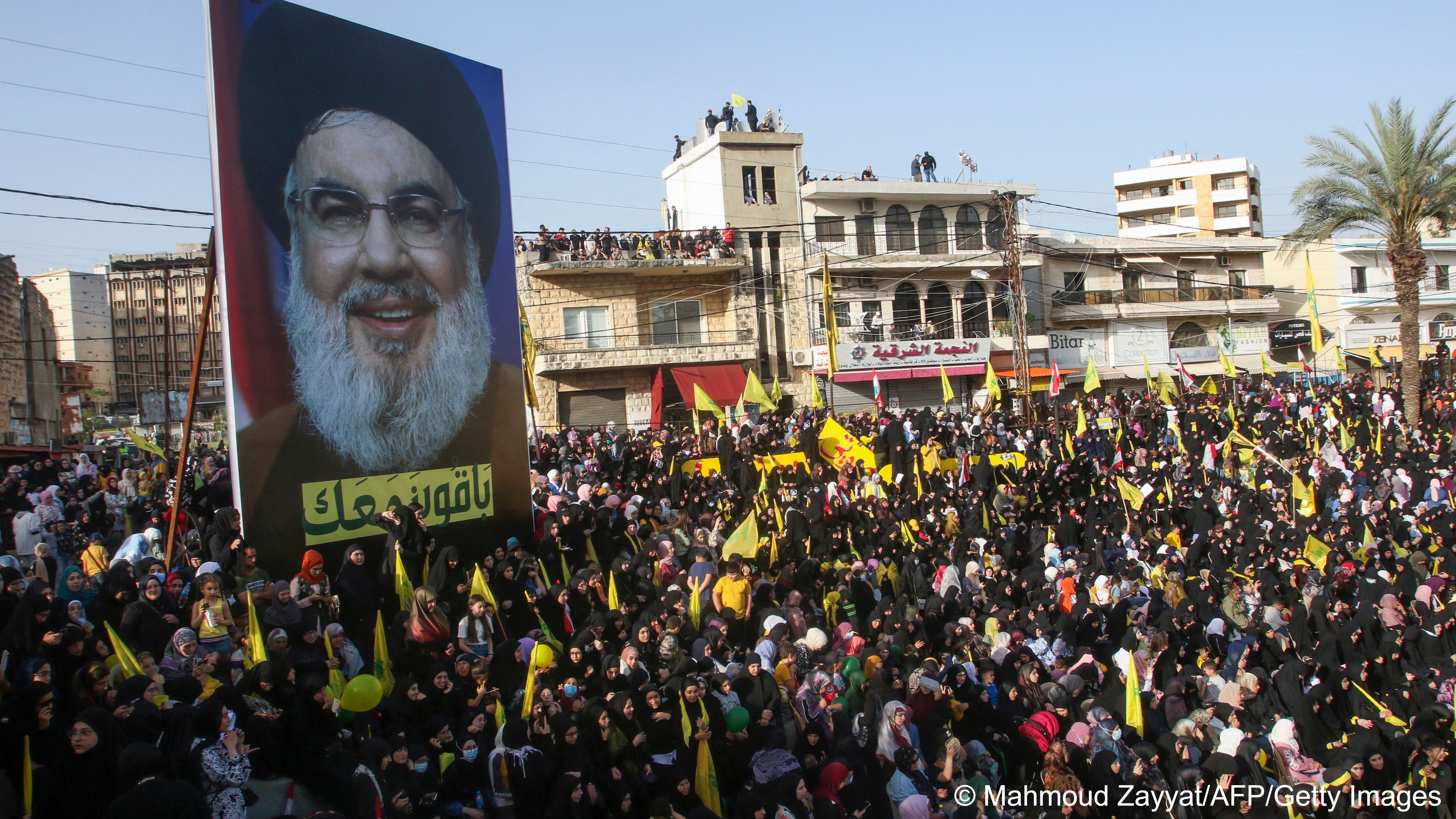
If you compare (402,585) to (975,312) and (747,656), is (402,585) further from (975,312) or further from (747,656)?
(975,312)

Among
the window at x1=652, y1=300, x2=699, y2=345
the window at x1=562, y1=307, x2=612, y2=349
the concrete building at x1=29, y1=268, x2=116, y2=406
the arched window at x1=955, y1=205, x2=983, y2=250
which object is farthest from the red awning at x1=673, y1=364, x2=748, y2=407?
the concrete building at x1=29, y1=268, x2=116, y2=406

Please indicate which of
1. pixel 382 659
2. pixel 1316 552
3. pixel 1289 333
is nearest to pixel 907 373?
pixel 1289 333

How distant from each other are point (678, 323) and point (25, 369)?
27.1 m

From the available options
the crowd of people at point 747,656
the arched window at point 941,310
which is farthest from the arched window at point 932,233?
the crowd of people at point 747,656

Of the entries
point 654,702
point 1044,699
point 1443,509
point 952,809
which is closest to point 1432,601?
point 1443,509

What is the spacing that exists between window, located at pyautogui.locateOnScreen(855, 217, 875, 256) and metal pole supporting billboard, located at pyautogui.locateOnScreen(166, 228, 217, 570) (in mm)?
26180

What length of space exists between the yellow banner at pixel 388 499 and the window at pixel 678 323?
20883 mm

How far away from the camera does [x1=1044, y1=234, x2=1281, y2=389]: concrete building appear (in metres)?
38.7

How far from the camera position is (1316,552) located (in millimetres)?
12344

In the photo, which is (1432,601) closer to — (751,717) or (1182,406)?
(751,717)

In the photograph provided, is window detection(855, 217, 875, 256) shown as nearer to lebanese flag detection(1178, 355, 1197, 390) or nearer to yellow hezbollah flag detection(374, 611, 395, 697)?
lebanese flag detection(1178, 355, 1197, 390)

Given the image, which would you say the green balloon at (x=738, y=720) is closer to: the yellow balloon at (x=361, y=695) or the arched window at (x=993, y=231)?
the yellow balloon at (x=361, y=695)

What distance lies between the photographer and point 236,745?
541cm

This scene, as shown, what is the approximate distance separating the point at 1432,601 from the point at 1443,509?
4.00 meters
